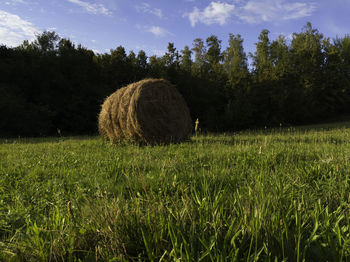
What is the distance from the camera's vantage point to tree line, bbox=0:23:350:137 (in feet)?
74.9

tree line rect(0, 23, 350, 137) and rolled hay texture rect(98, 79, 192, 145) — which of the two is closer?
rolled hay texture rect(98, 79, 192, 145)

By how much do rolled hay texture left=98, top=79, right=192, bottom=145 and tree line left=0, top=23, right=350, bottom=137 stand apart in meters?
13.2

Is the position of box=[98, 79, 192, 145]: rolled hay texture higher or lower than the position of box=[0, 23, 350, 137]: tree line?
lower

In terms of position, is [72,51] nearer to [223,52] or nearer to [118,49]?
[118,49]

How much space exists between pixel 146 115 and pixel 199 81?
23.8m

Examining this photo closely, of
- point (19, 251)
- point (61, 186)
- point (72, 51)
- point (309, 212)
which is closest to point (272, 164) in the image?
point (309, 212)

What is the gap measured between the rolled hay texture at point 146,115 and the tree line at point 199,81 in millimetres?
13198

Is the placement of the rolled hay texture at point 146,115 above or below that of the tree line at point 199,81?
below

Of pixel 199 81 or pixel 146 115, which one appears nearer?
pixel 146 115

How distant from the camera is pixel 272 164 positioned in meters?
3.85

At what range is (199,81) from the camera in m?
31.8

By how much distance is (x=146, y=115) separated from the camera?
9.20 metres

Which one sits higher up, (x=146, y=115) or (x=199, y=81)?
(x=199, y=81)

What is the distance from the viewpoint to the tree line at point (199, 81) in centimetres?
2283
